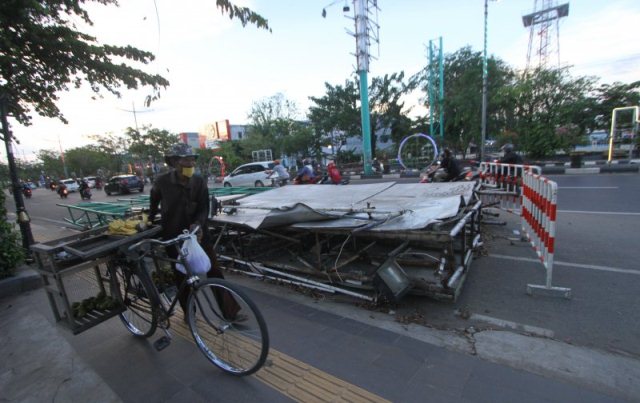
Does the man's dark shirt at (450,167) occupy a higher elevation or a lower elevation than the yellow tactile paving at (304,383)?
higher

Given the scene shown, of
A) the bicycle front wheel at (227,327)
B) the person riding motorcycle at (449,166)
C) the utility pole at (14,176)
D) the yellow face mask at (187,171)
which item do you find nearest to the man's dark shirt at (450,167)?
the person riding motorcycle at (449,166)

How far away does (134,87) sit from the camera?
16.3 feet

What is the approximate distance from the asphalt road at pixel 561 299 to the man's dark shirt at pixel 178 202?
197 cm

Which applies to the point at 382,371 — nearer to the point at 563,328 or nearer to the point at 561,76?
the point at 563,328

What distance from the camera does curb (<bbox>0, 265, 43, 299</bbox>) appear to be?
13.9 ft

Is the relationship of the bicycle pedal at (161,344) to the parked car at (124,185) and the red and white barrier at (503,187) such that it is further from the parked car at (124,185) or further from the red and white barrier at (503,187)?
the parked car at (124,185)

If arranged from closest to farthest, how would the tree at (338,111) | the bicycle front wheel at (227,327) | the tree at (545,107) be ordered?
the bicycle front wheel at (227,327) → the tree at (545,107) → the tree at (338,111)

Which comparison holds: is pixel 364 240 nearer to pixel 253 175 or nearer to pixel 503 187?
pixel 503 187

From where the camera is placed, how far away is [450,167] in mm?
7777

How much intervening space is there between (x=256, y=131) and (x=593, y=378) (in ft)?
121

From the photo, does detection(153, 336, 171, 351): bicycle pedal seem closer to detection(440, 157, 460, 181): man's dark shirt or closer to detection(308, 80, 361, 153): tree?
detection(440, 157, 460, 181): man's dark shirt

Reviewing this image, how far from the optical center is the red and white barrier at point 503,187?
578 cm

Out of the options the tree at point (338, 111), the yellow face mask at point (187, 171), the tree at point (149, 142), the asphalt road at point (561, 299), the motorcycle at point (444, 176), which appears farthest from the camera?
the tree at point (149, 142)

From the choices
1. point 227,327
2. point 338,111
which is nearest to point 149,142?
point 338,111
